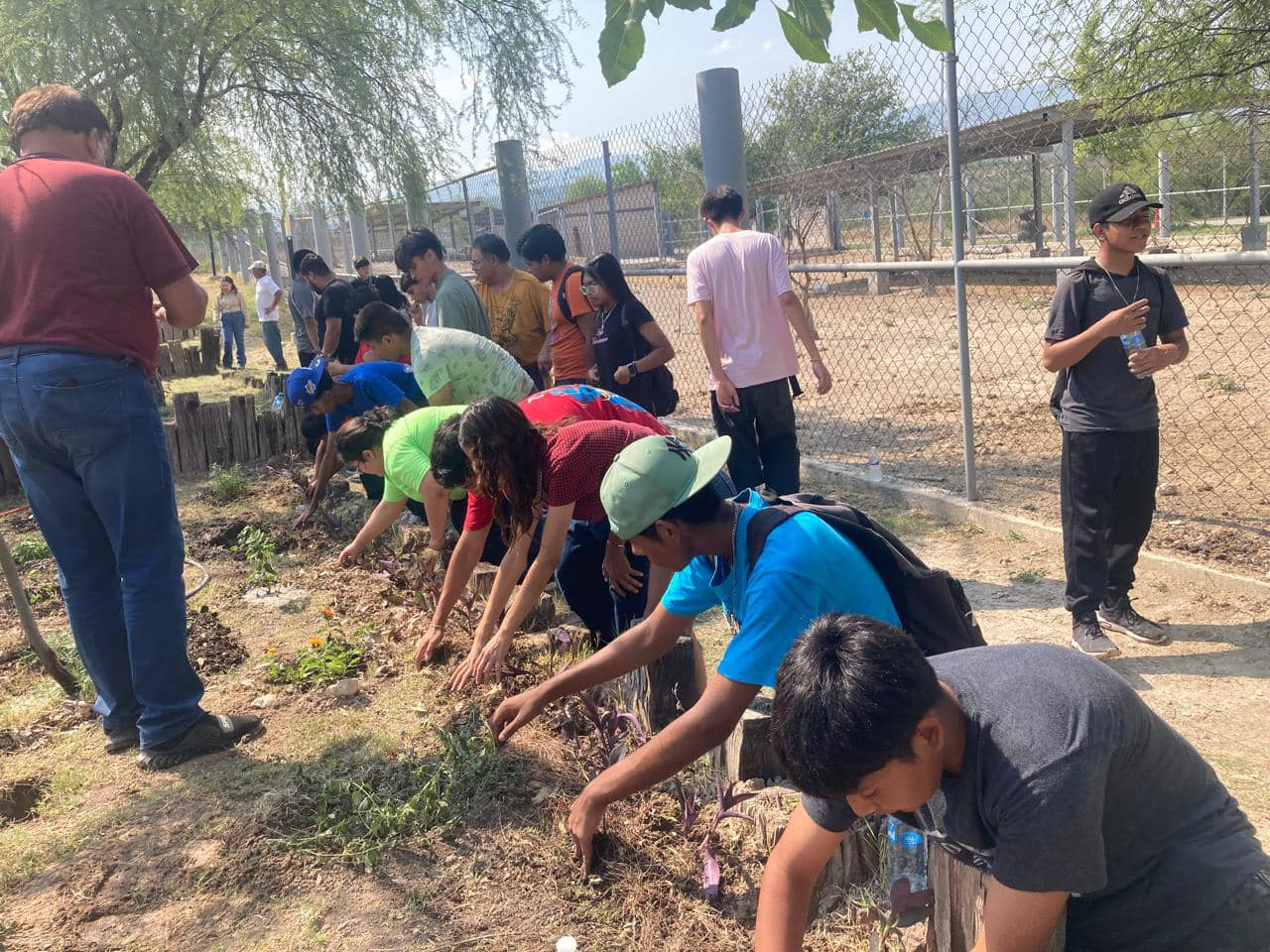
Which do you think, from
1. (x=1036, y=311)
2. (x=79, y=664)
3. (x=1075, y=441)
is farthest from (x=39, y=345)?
(x=1036, y=311)

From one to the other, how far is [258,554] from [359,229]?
31.1ft

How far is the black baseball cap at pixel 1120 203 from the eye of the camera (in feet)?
11.1

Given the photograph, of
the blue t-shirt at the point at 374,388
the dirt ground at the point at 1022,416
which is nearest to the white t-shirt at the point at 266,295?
the dirt ground at the point at 1022,416

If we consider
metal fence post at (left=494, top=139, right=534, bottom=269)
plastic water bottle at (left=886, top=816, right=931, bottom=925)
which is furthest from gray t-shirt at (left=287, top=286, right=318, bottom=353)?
plastic water bottle at (left=886, top=816, right=931, bottom=925)

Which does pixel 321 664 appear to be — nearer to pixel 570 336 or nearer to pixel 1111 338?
pixel 570 336

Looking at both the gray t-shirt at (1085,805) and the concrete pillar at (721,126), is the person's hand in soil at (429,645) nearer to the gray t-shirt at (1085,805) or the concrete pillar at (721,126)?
the gray t-shirt at (1085,805)

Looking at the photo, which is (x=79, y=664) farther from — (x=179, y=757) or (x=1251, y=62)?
(x=1251, y=62)

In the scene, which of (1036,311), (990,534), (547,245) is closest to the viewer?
(990,534)

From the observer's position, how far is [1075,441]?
3.68 meters

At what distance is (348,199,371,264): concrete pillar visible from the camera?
10.1 meters

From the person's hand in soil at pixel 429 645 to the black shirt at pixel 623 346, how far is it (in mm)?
1922

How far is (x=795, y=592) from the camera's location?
1.90 m

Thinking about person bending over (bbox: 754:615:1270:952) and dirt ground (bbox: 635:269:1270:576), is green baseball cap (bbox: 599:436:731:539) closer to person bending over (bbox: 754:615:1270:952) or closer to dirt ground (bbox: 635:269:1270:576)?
person bending over (bbox: 754:615:1270:952)

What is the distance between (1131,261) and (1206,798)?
2562 millimetres
